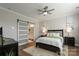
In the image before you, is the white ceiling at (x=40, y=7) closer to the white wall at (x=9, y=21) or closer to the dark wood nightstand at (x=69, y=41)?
the white wall at (x=9, y=21)

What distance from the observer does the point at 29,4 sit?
137 cm

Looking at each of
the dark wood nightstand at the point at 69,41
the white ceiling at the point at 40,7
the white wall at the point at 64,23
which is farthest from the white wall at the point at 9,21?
the dark wood nightstand at the point at 69,41

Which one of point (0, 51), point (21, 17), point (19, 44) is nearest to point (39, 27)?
point (21, 17)

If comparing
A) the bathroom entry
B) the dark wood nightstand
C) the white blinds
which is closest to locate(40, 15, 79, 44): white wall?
the dark wood nightstand

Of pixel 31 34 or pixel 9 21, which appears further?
pixel 31 34

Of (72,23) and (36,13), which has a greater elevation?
(36,13)

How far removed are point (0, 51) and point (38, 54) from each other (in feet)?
2.39

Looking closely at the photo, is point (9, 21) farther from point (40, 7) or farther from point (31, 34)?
point (40, 7)

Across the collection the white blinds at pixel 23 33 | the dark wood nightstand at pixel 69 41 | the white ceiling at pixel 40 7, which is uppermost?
the white ceiling at pixel 40 7

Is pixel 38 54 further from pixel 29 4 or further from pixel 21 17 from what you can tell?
pixel 29 4

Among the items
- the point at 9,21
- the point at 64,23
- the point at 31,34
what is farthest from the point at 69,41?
the point at 9,21

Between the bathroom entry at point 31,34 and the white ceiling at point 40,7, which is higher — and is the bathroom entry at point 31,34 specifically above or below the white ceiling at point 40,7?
below

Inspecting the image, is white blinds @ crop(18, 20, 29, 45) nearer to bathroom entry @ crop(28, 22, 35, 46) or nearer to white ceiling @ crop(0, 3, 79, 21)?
bathroom entry @ crop(28, 22, 35, 46)

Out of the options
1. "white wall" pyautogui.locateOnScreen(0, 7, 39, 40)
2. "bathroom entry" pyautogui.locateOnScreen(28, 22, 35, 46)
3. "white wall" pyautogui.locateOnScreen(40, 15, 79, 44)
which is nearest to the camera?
"white wall" pyautogui.locateOnScreen(0, 7, 39, 40)
